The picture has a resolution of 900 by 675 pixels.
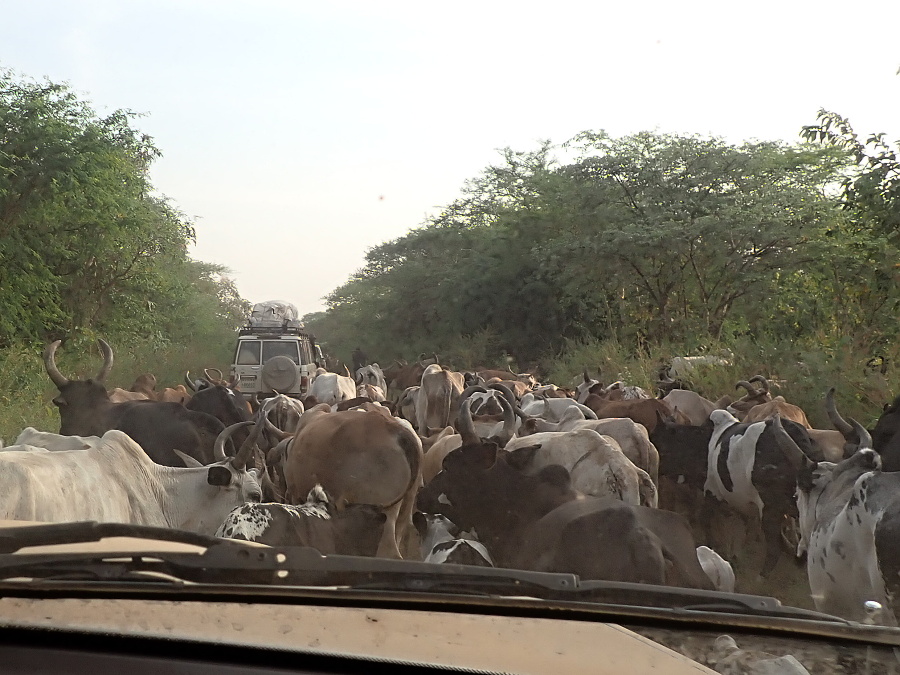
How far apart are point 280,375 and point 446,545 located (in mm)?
10668

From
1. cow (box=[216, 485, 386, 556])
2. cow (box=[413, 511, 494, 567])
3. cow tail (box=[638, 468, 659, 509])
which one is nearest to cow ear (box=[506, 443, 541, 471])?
cow (box=[413, 511, 494, 567])

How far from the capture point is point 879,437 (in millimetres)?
5941

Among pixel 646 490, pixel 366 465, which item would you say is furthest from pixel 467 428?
pixel 646 490

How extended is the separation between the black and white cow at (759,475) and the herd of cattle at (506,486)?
0.6 inches

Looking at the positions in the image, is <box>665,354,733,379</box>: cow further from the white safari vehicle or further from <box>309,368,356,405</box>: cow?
the white safari vehicle

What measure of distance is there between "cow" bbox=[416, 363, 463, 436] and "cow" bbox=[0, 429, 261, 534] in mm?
6930

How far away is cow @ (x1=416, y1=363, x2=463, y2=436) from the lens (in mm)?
12453

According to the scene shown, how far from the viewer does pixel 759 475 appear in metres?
6.89

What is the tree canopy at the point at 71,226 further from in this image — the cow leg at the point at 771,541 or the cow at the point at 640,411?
the cow leg at the point at 771,541

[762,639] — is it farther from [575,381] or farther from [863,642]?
[575,381]

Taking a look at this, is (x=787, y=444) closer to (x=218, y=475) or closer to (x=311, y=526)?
(x=311, y=526)

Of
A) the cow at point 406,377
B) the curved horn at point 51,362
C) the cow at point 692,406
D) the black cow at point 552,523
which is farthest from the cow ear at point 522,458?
the cow at point 406,377

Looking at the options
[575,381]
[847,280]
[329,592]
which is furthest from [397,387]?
[329,592]

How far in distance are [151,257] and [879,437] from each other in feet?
62.1
